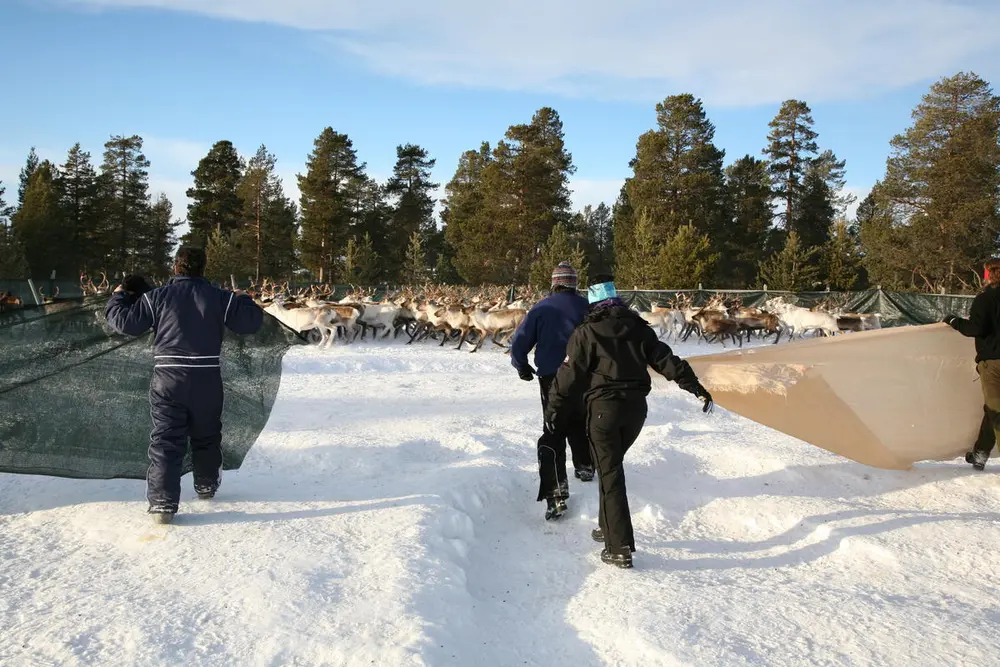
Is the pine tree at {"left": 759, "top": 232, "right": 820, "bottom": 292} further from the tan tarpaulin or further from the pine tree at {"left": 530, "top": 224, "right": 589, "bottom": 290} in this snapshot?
the tan tarpaulin

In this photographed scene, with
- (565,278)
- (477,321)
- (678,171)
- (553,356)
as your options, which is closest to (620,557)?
(553,356)

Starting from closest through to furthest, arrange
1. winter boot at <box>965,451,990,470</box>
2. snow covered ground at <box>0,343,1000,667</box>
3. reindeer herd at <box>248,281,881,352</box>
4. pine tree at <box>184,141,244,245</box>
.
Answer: snow covered ground at <box>0,343,1000,667</box> < winter boot at <box>965,451,990,470</box> < reindeer herd at <box>248,281,881,352</box> < pine tree at <box>184,141,244,245</box>

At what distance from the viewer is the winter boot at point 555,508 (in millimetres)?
4941

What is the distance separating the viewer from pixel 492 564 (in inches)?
167

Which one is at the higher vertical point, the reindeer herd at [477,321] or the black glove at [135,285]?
the black glove at [135,285]

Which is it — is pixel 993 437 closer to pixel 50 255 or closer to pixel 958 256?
pixel 958 256

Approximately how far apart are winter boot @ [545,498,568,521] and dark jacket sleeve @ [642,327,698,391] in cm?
133

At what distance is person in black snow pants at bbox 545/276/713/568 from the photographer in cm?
410

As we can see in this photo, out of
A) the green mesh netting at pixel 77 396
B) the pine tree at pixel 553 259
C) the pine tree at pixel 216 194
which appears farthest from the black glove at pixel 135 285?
the pine tree at pixel 216 194

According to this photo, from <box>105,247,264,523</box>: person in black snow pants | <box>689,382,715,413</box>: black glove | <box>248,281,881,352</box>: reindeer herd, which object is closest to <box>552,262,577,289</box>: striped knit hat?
<box>689,382,715,413</box>: black glove

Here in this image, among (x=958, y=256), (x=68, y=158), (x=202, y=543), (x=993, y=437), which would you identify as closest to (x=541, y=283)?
(x=958, y=256)

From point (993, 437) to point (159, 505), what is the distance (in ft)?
21.2

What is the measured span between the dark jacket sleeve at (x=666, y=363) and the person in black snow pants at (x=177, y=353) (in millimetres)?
2609

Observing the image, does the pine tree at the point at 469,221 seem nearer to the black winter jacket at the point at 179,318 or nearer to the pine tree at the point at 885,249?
the pine tree at the point at 885,249
